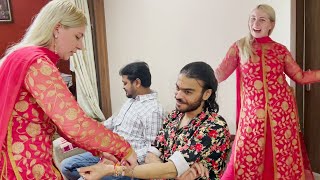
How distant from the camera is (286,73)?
225cm

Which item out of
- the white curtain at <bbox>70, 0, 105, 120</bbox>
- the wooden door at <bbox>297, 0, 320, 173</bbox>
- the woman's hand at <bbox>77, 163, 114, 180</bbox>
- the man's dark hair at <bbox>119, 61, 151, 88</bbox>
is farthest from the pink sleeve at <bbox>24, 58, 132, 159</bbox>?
the white curtain at <bbox>70, 0, 105, 120</bbox>

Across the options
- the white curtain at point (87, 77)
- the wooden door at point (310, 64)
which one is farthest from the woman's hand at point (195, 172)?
the white curtain at point (87, 77)

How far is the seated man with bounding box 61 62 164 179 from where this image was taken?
241cm

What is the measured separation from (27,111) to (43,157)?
0.18m

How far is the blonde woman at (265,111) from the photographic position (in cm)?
214

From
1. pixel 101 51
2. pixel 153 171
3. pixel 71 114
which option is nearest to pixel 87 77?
pixel 101 51

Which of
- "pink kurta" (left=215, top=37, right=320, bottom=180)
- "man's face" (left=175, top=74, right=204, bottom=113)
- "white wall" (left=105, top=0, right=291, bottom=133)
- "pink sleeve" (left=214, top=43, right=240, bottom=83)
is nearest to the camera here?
"man's face" (left=175, top=74, right=204, bottom=113)

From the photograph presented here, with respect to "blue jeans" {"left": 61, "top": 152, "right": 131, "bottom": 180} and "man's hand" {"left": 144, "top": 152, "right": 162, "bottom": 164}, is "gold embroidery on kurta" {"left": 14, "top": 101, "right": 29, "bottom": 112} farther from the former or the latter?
"blue jeans" {"left": 61, "top": 152, "right": 131, "bottom": 180}

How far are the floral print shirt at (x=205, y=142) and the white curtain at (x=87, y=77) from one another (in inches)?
90.6

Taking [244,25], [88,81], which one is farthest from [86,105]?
[244,25]

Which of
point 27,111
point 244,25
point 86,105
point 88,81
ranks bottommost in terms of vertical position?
point 86,105

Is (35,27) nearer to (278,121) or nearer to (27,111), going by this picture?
(27,111)

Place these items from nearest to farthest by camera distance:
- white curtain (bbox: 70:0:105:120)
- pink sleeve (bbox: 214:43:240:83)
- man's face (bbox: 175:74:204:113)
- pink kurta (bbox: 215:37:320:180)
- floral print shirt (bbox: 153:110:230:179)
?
1. floral print shirt (bbox: 153:110:230:179)
2. man's face (bbox: 175:74:204:113)
3. pink kurta (bbox: 215:37:320:180)
4. pink sleeve (bbox: 214:43:240:83)
5. white curtain (bbox: 70:0:105:120)

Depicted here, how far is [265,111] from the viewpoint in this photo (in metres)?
2.14
